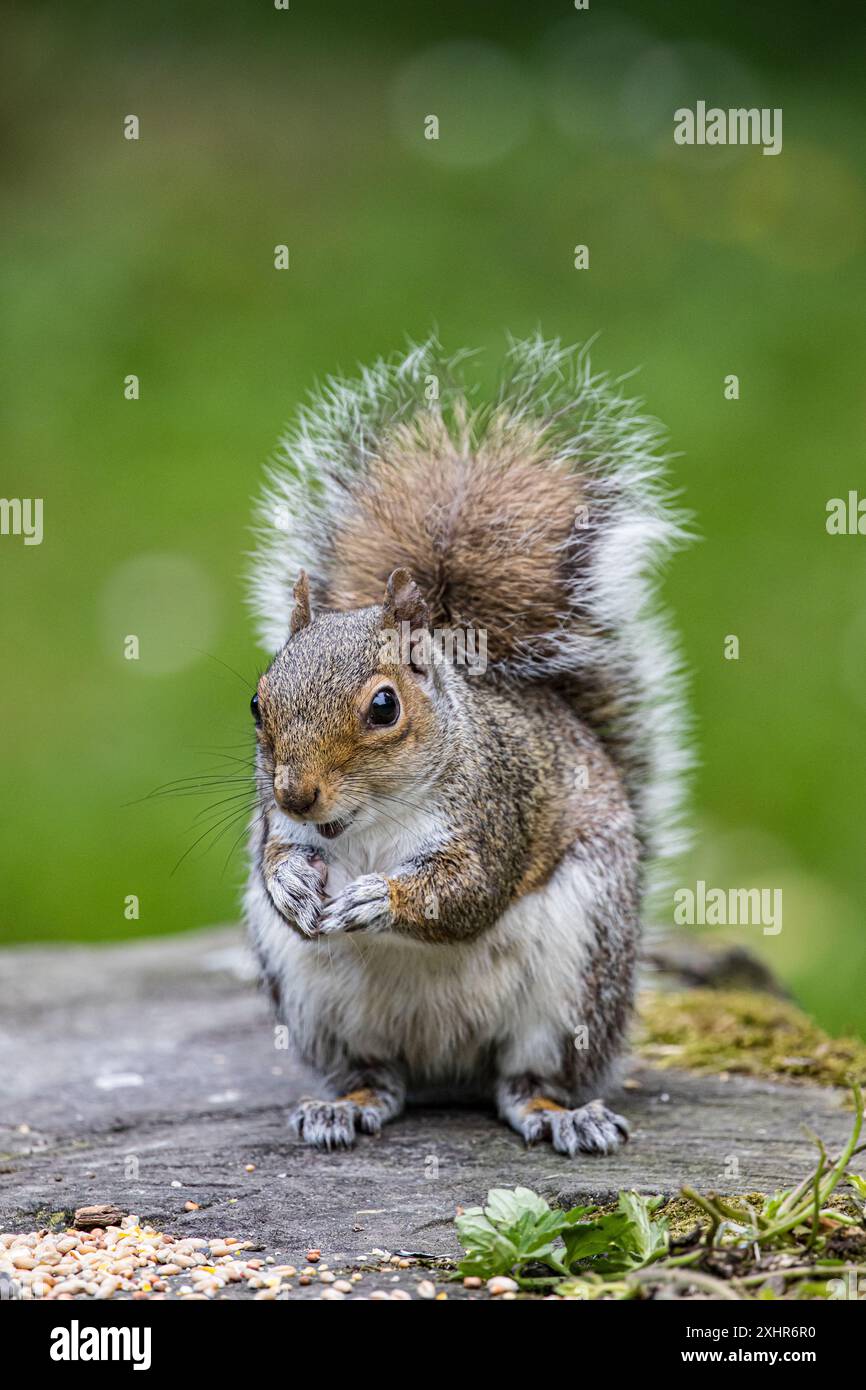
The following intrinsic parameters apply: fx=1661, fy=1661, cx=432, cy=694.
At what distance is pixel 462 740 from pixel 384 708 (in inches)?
7.5

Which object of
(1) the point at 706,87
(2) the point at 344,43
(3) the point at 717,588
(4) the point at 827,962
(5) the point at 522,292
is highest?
(2) the point at 344,43

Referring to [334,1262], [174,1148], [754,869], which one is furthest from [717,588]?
[334,1262]

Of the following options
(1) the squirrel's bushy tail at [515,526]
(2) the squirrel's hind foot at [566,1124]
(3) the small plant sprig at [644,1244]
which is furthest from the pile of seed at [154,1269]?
(1) the squirrel's bushy tail at [515,526]

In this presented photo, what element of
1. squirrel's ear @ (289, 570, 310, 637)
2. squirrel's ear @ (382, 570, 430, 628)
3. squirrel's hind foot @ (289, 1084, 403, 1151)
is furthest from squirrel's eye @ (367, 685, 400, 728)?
squirrel's hind foot @ (289, 1084, 403, 1151)

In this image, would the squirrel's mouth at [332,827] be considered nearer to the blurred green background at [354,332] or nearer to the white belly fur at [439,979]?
the white belly fur at [439,979]

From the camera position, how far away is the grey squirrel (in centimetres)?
243

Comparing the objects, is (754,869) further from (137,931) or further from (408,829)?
(408,829)

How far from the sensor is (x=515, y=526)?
2893 mm

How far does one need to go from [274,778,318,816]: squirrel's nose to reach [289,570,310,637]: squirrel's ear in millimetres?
368

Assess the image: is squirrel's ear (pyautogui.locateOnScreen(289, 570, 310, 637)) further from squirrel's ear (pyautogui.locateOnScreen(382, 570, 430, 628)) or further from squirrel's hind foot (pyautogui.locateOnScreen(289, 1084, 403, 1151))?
squirrel's hind foot (pyautogui.locateOnScreen(289, 1084, 403, 1151))

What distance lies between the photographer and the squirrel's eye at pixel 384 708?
2.38 metres

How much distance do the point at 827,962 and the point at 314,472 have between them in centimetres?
217

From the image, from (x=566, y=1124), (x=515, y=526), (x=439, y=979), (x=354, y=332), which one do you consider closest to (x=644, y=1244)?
(x=566, y=1124)

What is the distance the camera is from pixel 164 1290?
1994 mm
